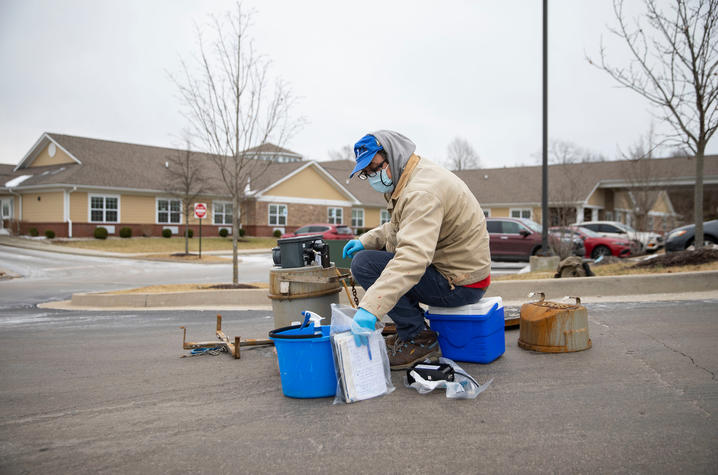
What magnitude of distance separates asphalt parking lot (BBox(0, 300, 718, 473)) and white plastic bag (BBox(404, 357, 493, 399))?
0.06 m

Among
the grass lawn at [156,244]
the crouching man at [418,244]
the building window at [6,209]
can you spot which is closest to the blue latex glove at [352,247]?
the crouching man at [418,244]

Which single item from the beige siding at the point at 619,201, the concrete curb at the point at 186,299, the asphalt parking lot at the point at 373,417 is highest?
the beige siding at the point at 619,201

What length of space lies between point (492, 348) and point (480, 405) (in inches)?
40.0

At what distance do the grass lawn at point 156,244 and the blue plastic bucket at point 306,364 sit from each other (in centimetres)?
2435

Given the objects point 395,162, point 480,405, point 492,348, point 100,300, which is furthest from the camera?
point 100,300

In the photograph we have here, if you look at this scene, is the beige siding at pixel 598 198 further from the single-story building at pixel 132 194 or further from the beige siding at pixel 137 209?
the beige siding at pixel 137 209

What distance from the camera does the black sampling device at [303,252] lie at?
4.55 m

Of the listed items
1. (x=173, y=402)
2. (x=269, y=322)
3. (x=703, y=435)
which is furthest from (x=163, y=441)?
(x=269, y=322)

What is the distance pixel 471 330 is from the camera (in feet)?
A: 13.6

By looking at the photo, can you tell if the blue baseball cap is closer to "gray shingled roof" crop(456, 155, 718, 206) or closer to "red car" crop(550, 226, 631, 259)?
"red car" crop(550, 226, 631, 259)

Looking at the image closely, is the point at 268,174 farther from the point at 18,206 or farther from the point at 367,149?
the point at 367,149

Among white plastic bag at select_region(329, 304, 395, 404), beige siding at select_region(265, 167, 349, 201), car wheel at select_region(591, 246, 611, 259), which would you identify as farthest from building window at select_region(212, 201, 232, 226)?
white plastic bag at select_region(329, 304, 395, 404)

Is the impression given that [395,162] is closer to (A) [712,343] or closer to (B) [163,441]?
(B) [163,441]

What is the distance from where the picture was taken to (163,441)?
9.49 feet
